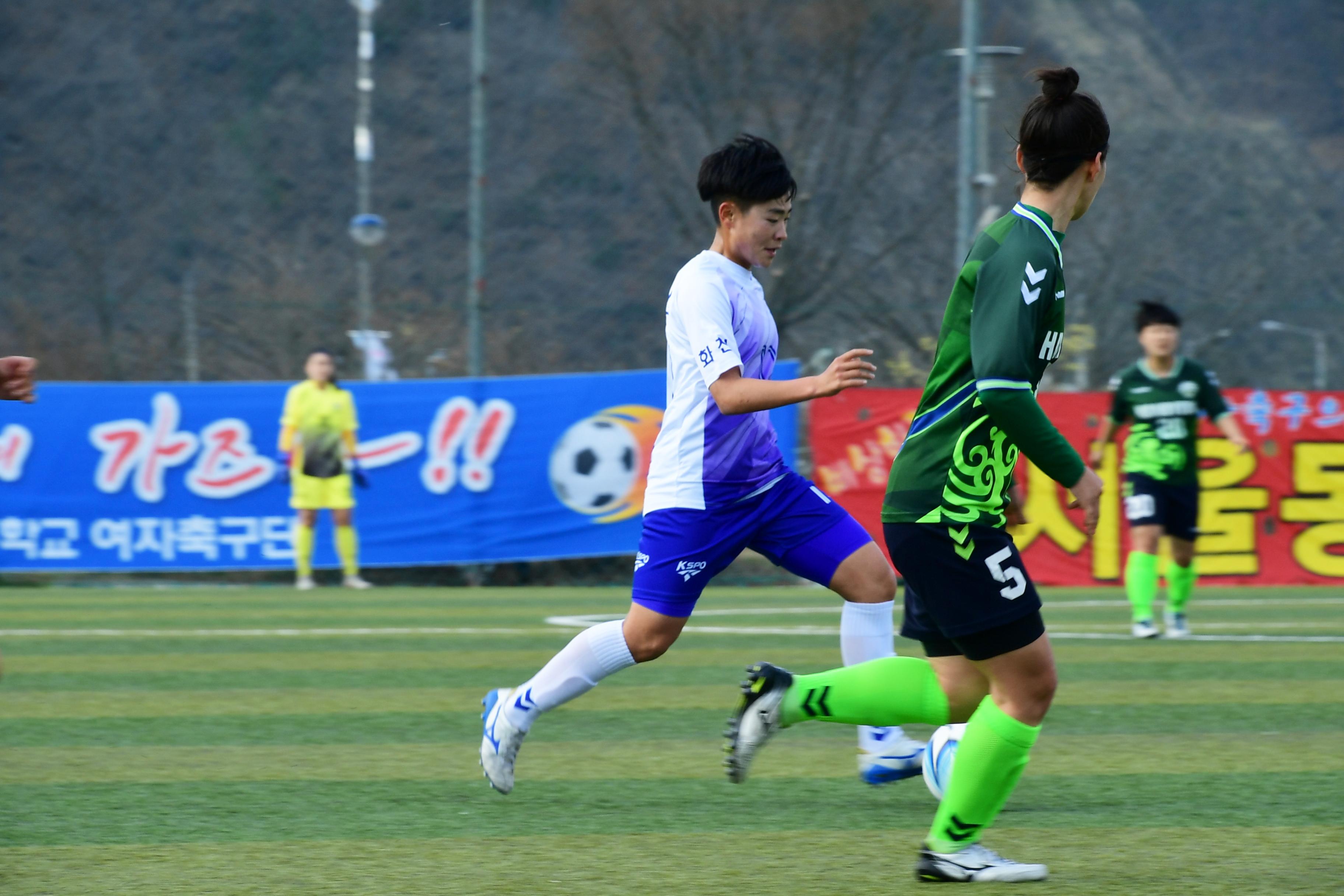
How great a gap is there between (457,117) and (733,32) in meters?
10.4

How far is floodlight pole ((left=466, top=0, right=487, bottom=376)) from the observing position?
17.7m

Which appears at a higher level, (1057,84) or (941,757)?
(1057,84)

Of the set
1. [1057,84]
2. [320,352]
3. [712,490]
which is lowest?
[712,490]

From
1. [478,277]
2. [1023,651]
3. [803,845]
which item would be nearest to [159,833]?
[803,845]

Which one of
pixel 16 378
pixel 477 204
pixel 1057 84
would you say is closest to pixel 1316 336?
pixel 477 204

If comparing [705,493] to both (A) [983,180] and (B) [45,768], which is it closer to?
(B) [45,768]

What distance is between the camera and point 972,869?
4.04 m

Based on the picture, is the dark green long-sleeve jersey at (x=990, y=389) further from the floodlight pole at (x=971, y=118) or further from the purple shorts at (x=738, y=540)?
the floodlight pole at (x=971, y=118)

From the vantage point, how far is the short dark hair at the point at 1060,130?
3.89 m

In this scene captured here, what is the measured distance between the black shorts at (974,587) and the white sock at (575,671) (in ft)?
4.13

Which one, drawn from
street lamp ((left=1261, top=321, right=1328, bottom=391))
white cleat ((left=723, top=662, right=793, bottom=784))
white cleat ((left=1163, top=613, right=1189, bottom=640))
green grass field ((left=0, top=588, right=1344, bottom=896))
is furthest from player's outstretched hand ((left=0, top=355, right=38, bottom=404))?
Answer: street lamp ((left=1261, top=321, right=1328, bottom=391))

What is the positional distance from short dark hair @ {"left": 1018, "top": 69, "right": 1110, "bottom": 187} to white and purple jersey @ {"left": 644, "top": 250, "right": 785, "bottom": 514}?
113 cm

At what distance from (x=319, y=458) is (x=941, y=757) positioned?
1098cm

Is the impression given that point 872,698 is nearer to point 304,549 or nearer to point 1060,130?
point 1060,130
